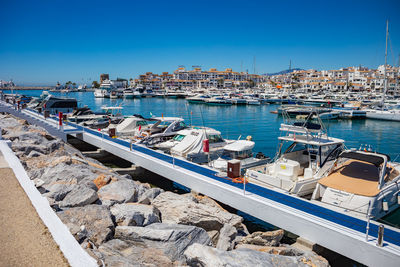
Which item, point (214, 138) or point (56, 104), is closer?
point (214, 138)

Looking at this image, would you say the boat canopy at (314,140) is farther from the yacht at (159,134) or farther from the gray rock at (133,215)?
the yacht at (159,134)

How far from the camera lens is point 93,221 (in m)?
7.36

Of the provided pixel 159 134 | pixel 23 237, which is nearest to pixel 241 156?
pixel 159 134

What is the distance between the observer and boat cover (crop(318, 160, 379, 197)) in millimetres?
9727

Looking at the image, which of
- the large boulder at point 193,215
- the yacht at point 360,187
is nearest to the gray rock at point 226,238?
the large boulder at point 193,215

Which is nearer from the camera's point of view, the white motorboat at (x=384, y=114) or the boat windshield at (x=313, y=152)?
the boat windshield at (x=313, y=152)

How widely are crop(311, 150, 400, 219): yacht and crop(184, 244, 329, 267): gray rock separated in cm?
376

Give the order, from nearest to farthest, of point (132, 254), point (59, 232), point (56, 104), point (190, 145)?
point (59, 232) → point (132, 254) → point (190, 145) → point (56, 104)

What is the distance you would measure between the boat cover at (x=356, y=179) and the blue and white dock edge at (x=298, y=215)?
1.05m

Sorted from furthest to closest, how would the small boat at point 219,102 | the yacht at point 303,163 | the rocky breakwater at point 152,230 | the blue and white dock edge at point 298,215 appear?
1. the small boat at point 219,102
2. the yacht at point 303,163
3. the blue and white dock edge at point 298,215
4. the rocky breakwater at point 152,230

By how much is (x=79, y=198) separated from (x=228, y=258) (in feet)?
16.9

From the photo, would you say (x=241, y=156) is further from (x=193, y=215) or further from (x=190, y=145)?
(x=193, y=215)

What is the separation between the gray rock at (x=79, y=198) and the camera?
27.9ft

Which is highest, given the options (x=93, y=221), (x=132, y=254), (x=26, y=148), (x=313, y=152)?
(x=313, y=152)
